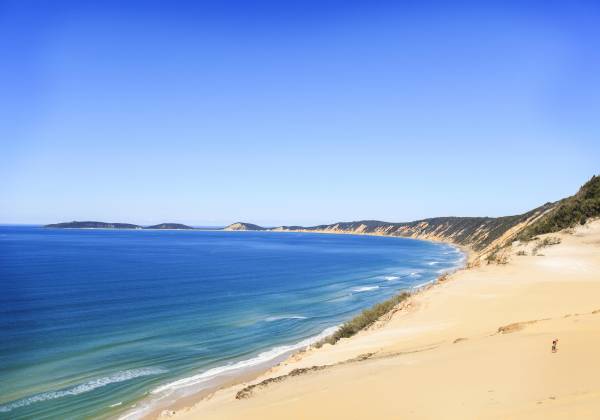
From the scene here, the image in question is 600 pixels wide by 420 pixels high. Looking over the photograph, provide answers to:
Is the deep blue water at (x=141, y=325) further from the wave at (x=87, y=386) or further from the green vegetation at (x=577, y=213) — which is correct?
the green vegetation at (x=577, y=213)

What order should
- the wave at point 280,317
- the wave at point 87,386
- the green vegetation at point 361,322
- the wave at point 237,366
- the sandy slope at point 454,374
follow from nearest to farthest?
1. the sandy slope at point 454,374
2. the wave at point 87,386
3. the wave at point 237,366
4. the green vegetation at point 361,322
5. the wave at point 280,317

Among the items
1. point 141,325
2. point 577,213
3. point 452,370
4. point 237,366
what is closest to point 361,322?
point 237,366

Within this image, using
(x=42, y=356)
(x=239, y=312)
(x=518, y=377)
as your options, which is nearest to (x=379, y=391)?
(x=518, y=377)

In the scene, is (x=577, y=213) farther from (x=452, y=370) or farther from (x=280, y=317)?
(x=452, y=370)

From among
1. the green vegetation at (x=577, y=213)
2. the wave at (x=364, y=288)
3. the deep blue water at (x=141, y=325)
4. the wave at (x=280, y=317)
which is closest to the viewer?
the deep blue water at (x=141, y=325)

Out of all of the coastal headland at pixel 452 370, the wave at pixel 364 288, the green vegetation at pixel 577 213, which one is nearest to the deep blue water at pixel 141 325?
the wave at pixel 364 288

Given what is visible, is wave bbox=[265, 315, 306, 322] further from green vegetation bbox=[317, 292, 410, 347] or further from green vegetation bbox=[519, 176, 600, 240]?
green vegetation bbox=[519, 176, 600, 240]

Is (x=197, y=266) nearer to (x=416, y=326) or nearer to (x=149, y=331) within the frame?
(x=149, y=331)
